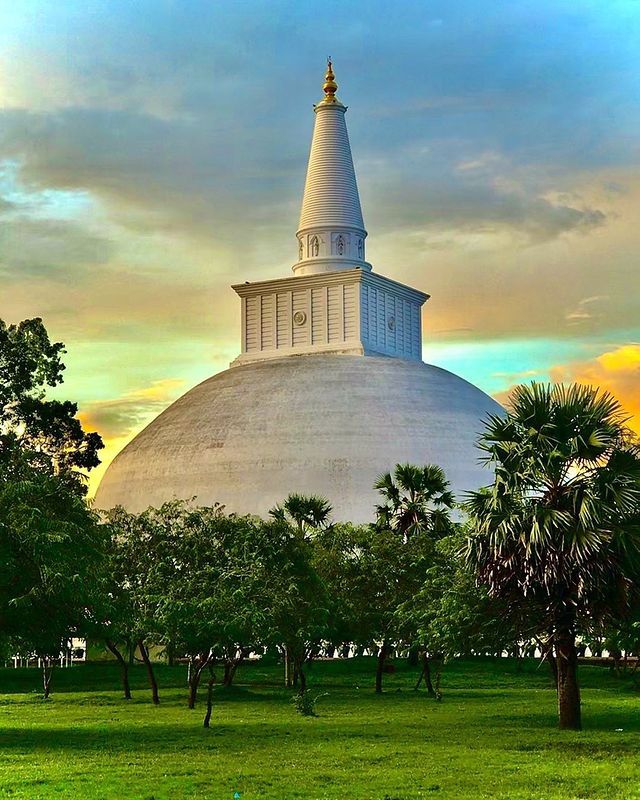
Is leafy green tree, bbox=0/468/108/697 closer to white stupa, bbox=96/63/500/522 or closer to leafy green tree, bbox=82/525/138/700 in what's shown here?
leafy green tree, bbox=82/525/138/700

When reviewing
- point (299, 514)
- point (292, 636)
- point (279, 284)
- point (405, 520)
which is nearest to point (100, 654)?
point (299, 514)

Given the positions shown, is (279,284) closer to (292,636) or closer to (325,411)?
(325,411)

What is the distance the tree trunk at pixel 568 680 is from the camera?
28.5 meters

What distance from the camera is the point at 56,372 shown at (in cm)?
5503

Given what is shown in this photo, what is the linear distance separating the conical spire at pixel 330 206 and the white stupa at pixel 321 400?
0.29ft

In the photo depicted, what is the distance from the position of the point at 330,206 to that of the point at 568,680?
180 ft

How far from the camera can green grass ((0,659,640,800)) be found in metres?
19.9

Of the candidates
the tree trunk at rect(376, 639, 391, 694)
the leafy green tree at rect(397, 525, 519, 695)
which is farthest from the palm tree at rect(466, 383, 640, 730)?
the tree trunk at rect(376, 639, 391, 694)

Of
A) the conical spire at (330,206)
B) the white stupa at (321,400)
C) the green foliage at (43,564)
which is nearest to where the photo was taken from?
the green foliage at (43,564)

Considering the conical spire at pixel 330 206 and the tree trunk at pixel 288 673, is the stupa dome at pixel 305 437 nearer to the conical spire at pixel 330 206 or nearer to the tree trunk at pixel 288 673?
the conical spire at pixel 330 206

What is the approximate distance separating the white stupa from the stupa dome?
0.27 feet

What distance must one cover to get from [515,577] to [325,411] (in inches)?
1675

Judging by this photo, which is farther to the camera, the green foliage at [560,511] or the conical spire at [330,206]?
the conical spire at [330,206]

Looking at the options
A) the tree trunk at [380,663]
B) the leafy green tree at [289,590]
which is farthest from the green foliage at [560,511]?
the tree trunk at [380,663]
